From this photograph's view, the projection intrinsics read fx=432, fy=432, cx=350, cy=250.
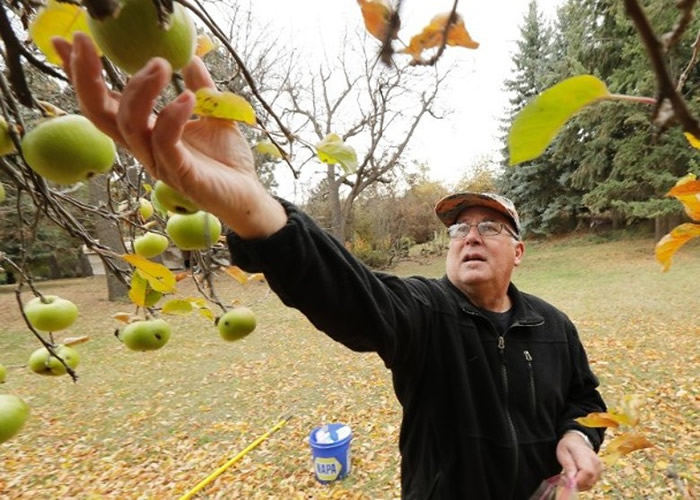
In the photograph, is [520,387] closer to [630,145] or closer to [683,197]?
[683,197]

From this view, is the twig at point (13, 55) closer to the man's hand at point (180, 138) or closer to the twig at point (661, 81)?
the man's hand at point (180, 138)

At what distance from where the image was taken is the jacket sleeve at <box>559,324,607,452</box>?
1828 mm

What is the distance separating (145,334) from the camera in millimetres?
1375

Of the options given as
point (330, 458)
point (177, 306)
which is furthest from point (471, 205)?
point (330, 458)

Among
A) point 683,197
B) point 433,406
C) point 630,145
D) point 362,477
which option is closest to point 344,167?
point 683,197

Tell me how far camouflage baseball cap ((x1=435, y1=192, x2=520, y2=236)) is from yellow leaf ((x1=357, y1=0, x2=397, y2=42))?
149 centimetres

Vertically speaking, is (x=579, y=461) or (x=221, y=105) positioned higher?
(x=221, y=105)

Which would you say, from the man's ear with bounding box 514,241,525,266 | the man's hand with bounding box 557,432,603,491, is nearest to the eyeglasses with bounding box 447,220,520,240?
the man's ear with bounding box 514,241,525,266

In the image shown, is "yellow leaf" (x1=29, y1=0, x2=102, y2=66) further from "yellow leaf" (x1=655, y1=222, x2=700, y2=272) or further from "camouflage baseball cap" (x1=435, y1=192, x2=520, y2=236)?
"camouflage baseball cap" (x1=435, y1=192, x2=520, y2=236)

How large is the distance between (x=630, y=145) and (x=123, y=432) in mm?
16783

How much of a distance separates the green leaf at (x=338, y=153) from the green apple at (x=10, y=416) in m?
1.01

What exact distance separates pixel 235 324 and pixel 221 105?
905mm

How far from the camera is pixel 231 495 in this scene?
152 inches

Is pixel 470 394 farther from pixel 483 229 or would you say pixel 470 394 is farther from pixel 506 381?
pixel 483 229
